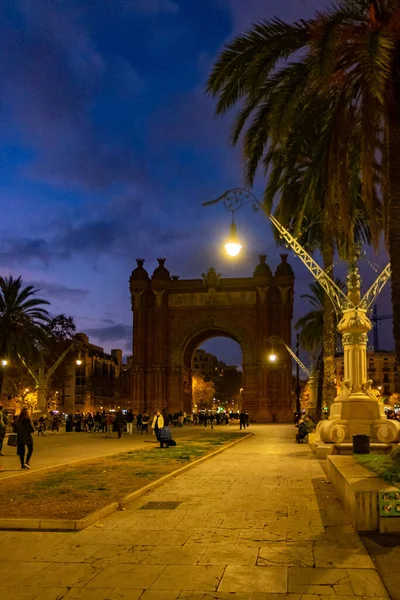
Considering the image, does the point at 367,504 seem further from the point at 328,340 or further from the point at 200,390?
the point at 200,390

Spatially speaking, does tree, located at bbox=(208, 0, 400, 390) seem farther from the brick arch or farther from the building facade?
the building facade

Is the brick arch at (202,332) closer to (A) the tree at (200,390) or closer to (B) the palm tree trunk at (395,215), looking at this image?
(A) the tree at (200,390)

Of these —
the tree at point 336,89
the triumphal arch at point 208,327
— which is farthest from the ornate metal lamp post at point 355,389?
the triumphal arch at point 208,327

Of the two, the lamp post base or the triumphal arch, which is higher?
the triumphal arch

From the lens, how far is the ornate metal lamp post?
1636cm

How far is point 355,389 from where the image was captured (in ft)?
57.5

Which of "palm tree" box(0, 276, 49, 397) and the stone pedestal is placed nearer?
the stone pedestal

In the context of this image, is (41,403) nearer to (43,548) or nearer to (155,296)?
(155,296)

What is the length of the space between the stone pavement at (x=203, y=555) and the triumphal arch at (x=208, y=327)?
53491 mm

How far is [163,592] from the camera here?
5.29m

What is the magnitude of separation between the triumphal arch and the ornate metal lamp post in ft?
146

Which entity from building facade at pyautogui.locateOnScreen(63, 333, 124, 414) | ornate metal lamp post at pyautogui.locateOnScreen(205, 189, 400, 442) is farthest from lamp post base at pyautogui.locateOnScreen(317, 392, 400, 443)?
building facade at pyautogui.locateOnScreen(63, 333, 124, 414)

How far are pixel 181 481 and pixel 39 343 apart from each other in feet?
96.9

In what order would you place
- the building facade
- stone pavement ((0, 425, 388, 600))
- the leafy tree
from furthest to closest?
the building facade < the leafy tree < stone pavement ((0, 425, 388, 600))
